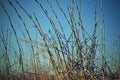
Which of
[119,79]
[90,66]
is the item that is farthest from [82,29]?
[119,79]

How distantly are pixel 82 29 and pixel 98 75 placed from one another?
0.98ft

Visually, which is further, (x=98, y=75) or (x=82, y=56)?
(x=98, y=75)

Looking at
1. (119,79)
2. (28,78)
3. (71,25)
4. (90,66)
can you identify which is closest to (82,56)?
(90,66)

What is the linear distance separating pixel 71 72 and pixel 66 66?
46 millimetres

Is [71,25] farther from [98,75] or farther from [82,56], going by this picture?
[98,75]

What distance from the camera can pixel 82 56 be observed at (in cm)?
99

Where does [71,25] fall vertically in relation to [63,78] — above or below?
above

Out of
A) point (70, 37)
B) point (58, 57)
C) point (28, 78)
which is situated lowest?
point (28, 78)

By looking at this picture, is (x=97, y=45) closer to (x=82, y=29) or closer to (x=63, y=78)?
(x=82, y=29)

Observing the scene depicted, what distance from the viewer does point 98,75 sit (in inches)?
43.3

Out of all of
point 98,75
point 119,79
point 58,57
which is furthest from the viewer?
point 119,79

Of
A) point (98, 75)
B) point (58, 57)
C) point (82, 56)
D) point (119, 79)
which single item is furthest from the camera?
point (119, 79)

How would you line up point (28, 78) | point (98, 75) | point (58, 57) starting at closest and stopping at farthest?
point (58, 57), point (98, 75), point (28, 78)

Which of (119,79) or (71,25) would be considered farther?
(119,79)
